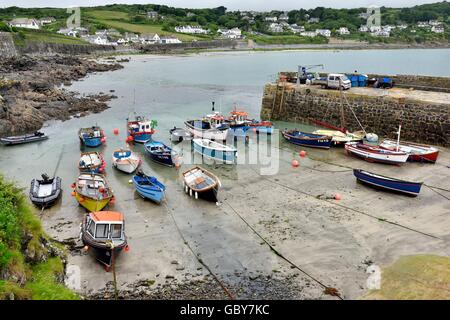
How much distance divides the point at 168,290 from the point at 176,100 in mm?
37564

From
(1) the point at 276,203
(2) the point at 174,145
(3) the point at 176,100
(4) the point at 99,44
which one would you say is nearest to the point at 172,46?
(4) the point at 99,44

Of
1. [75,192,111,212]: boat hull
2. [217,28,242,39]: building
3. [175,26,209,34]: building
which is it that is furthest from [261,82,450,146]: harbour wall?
[175,26,209,34]: building

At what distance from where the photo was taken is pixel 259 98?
4894cm

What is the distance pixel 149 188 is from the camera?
18750 millimetres

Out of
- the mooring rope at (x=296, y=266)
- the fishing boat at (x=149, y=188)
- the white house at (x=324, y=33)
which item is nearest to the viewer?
the mooring rope at (x=296, y=266)

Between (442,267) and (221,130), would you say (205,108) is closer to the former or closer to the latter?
(221,130)

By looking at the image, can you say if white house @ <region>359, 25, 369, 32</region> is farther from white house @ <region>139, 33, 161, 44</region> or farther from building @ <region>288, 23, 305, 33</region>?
white house @ <region>139, 33, 161, 44</region>

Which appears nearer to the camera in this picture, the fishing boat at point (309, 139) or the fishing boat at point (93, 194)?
the fishing boat at point (93, 194)

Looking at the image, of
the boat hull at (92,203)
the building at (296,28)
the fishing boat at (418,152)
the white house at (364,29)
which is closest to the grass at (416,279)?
the fishing boat at (418,152)

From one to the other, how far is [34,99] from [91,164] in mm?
22876

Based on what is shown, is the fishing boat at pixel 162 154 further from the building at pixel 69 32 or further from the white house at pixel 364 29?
the white house at pixel 364 29

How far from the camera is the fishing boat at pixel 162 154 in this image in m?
23.9

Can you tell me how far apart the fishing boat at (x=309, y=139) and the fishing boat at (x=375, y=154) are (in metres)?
1.55

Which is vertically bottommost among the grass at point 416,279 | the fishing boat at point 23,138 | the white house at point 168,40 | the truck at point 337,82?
the grass at point 416,279
